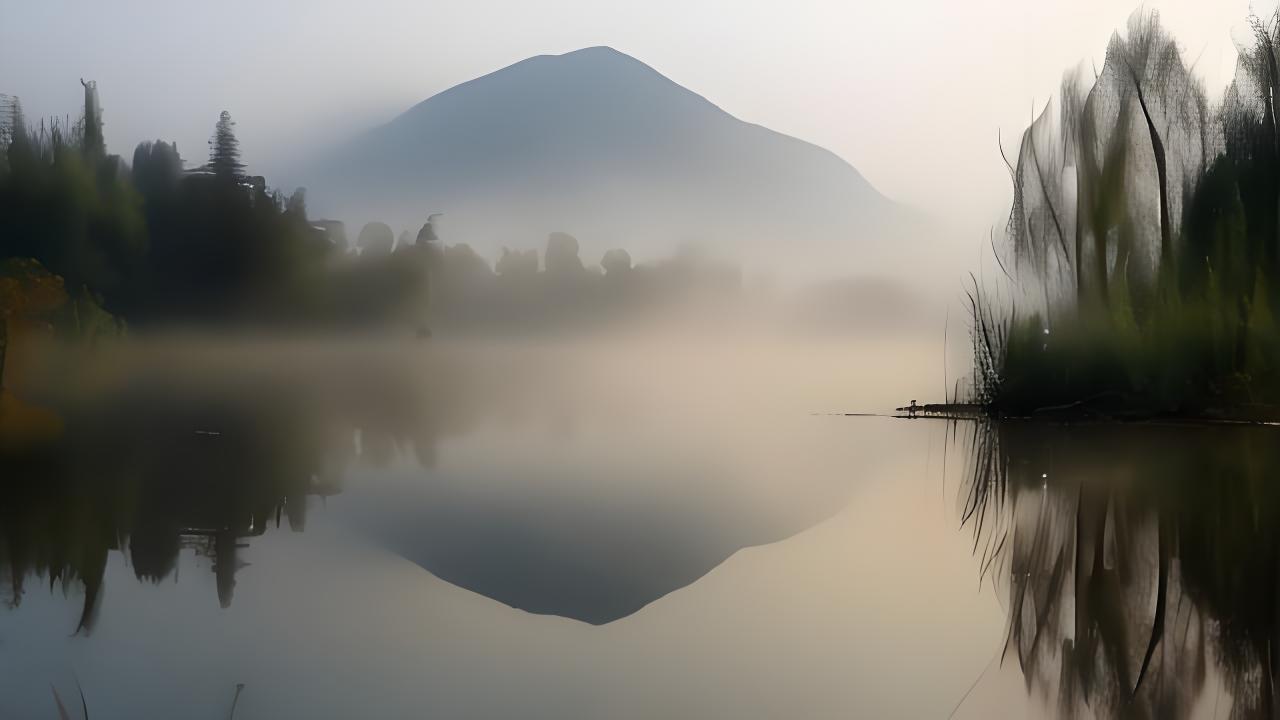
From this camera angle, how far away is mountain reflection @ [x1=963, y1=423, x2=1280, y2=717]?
297cm

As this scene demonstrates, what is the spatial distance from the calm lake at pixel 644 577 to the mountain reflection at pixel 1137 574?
0.06 ft

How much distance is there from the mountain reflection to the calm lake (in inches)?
0.7

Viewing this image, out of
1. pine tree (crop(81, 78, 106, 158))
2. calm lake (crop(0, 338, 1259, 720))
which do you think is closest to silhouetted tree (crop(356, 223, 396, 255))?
pine tree (crop(81, 78, 106, 158))

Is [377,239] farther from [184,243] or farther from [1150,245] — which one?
[1150,245]

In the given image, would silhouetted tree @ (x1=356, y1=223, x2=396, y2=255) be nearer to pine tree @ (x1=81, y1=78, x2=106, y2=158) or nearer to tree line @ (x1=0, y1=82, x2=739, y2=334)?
tree line @ (x1=0, y1=82, x2=739, y2=334)

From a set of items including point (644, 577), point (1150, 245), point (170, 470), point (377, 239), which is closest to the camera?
point (644, 577)

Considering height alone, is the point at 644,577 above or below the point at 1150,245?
below

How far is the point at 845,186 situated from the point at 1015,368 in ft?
260

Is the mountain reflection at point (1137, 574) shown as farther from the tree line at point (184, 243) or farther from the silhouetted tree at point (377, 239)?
the silhouetted tree at point (377, 239)

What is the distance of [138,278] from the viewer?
74.3 feet

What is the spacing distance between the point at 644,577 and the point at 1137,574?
215cm

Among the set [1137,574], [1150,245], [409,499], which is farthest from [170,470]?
[1150,245]

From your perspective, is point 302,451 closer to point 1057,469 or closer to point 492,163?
point 1057,469

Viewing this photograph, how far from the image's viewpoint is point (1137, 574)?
4.04 meters
